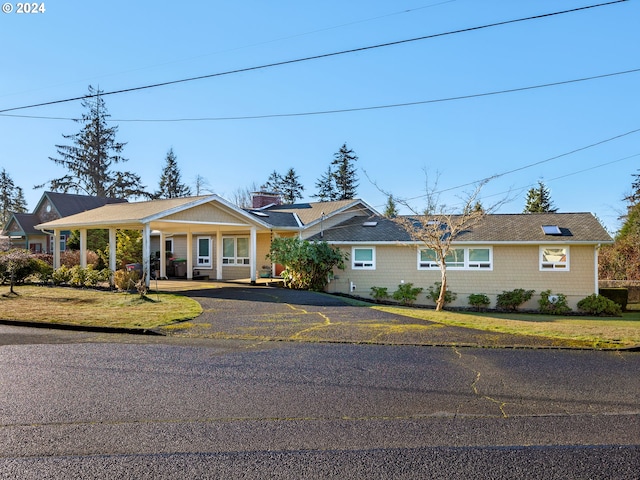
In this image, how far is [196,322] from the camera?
1193 centimetres

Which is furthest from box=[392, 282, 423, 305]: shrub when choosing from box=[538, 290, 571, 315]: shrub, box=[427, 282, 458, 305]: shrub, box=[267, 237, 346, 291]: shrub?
box=[538, 290, 571, 315]: shrub

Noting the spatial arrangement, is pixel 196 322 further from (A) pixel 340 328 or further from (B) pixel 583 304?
(B) pixel 583 304

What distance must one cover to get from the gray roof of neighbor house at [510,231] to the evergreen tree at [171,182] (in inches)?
1682

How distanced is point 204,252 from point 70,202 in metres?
18.9

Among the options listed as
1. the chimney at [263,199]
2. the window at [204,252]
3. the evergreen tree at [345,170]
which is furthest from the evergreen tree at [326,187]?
the window at [204,252]

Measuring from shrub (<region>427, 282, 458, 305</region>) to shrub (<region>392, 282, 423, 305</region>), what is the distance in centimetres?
43

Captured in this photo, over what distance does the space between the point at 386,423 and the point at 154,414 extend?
95.4 inches

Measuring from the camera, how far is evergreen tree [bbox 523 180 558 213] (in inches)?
2047

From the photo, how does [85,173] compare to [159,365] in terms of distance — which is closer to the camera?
[159,365]

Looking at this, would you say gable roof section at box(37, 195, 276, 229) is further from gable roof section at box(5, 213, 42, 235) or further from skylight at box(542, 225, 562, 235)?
gable roof section at box(5, 213, 42, 235)

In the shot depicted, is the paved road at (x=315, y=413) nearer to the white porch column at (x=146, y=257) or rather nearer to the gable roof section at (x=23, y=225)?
the white porch column at (x=146, y=257)

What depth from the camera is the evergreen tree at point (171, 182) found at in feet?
210

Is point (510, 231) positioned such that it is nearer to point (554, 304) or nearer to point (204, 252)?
point (554, 304)

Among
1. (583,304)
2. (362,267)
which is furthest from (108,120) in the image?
(583,304)
